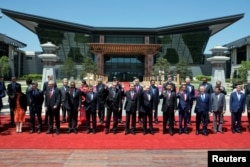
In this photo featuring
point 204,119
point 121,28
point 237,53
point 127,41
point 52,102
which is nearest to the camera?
point 52,102

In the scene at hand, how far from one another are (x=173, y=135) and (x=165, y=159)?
10.2ft

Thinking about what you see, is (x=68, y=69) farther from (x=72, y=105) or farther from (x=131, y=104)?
(x=131, y=104)

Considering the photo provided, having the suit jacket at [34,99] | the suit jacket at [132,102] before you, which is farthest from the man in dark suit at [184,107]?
the suit jacket at [34,99]

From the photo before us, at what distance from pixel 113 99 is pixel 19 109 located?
3.23m

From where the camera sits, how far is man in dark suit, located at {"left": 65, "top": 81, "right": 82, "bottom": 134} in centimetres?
1073

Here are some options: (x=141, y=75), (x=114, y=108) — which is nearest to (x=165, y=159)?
(x=114, y=108)

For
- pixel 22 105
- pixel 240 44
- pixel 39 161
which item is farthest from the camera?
pixel 240 44

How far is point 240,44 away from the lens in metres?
60.4

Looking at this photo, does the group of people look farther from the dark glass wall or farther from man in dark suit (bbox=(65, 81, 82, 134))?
the dark glass wall

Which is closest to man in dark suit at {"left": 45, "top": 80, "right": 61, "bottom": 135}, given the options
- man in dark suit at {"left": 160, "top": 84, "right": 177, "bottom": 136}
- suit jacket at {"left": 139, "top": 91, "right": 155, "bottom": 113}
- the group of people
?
the group of people

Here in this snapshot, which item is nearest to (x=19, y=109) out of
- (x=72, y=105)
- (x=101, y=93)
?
(x=72, y=105)

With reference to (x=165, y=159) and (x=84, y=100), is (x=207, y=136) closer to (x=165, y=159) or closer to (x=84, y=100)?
(x=165, y=159)

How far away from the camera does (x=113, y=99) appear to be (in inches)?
422

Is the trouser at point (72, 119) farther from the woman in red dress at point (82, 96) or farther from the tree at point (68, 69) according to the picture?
the tree at point (68, 69)
